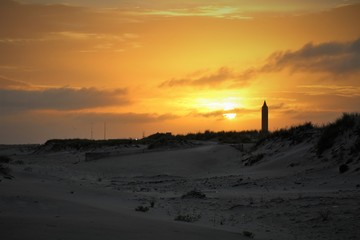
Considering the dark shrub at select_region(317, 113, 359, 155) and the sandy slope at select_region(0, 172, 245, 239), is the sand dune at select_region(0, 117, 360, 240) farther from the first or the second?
the dark shrub at select_region(317, 113, 359, 155)

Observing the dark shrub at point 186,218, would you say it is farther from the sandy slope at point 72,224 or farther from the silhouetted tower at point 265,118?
the silhouetted tower at point 265,118

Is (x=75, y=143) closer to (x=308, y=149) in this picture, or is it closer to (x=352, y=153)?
(x=308, y=149)

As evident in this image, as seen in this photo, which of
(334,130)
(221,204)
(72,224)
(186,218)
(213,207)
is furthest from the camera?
(334,130)

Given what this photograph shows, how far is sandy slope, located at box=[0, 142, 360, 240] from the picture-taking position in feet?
21.5

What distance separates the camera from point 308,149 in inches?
771

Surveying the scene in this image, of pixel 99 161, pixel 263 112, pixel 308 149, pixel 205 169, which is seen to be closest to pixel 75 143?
pixel 99 161

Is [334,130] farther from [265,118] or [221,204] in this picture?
[265,118]

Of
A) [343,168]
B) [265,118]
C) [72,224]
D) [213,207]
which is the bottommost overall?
[213,207]

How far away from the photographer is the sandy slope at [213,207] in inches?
259

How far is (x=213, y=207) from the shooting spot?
453 inches

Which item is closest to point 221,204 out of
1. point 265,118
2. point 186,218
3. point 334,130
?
point 186,218

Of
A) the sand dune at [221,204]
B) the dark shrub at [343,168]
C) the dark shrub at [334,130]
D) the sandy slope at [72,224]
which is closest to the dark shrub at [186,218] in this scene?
the sand dune at [221,204]

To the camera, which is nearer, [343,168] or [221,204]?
[221,204]

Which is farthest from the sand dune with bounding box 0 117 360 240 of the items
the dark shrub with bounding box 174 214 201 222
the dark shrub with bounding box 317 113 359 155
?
the dark shrub with bounding box 317 113 359 155
